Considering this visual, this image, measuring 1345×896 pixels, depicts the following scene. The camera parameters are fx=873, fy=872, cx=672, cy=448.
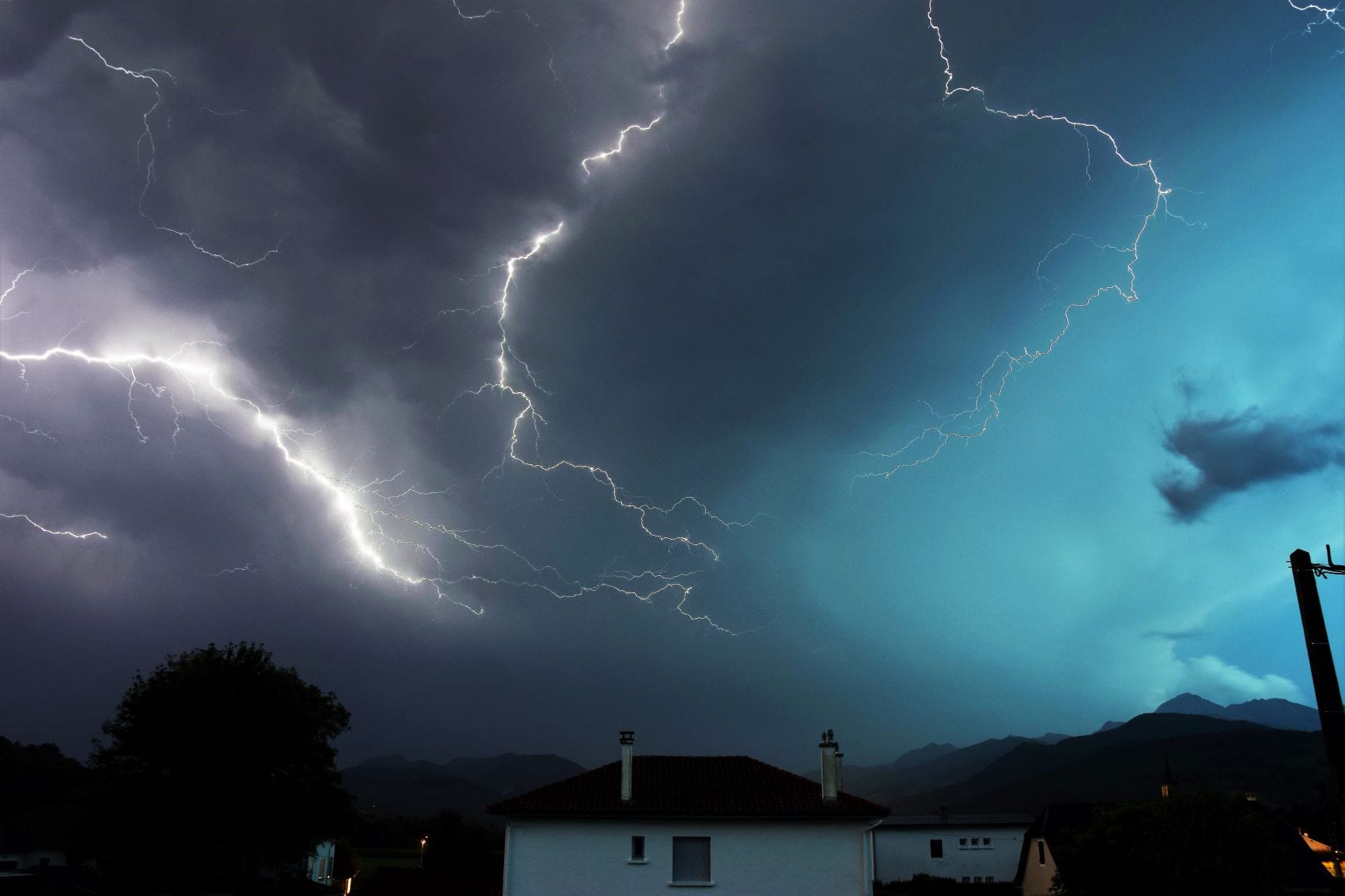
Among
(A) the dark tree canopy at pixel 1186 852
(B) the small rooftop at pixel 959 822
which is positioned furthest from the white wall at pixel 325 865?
(A) the dark tree canopy at pixel 1186 852

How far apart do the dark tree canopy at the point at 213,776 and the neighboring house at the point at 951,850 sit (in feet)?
97.3

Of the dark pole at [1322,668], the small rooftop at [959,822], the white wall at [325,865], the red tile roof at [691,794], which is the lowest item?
the white wall at [325,865]

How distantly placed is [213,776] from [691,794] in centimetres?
1549

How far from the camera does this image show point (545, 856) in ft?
72.6

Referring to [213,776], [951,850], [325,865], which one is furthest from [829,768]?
[325,865]

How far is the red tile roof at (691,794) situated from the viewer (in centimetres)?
2211

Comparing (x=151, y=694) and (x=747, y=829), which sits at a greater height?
(x=151, y=694)

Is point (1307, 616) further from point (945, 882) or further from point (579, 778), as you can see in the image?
point (945, 882)

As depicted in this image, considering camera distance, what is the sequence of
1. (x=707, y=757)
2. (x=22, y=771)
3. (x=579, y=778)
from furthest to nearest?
(x=22, y=771) < (x=707, y=757) < (x=579, y=778)

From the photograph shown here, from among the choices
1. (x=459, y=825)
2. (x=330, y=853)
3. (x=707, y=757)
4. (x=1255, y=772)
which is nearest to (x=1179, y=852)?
(x=707, y=757)

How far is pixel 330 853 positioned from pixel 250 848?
1137 inches

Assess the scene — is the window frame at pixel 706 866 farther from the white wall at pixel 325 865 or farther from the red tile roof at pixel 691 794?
the white wall at pixel 325 865

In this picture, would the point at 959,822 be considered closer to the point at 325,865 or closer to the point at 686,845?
the point at 686,845

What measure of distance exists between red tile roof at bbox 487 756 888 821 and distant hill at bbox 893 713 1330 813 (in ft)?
284
